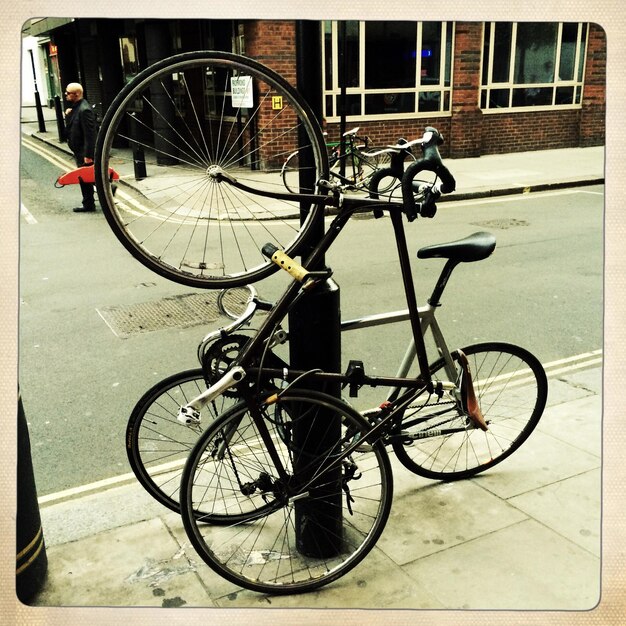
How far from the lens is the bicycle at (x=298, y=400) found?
235 cm

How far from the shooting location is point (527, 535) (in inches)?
120

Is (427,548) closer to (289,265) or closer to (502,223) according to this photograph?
(289,265)

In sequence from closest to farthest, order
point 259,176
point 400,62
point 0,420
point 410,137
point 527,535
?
1. point 0,420
2. point 259,176
3. point 527,535
4. point 400,62
5. point 410,137

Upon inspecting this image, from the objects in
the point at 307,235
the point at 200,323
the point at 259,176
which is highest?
the point at 259,176

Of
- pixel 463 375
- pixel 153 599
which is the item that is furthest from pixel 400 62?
pixel 153 599

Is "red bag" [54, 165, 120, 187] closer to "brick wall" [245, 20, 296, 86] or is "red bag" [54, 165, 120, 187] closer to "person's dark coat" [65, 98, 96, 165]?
"person's dark coat" [65, 98, 96, 165]

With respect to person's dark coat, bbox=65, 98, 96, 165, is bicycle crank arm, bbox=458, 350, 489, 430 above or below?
below

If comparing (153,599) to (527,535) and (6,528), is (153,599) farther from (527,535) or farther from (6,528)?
(527,535)

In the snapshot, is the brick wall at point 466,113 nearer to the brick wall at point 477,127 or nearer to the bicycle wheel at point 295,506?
the brick wall at point 477,127

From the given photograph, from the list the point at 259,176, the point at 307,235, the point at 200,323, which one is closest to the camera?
the point at 307,235

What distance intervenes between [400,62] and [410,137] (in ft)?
4.90

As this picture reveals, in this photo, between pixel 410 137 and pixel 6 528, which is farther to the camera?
pixel 410 137

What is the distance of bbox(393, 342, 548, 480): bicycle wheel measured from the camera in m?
3.35

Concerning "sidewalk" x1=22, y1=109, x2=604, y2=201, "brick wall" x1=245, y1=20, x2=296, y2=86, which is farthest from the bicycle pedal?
"sidewalk" x1=22, y1=109, x2=604, y2=201
